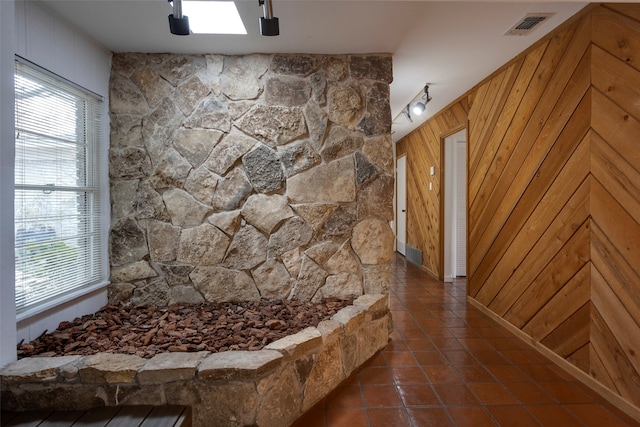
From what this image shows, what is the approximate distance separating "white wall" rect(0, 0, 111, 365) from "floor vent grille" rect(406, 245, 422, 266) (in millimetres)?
4367

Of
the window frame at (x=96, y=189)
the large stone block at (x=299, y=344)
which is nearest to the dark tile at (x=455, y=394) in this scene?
the large stone block at (x=299, y=344)

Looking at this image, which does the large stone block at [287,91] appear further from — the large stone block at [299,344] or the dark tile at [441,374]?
the dark tile at [441,374]

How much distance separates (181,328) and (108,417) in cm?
65

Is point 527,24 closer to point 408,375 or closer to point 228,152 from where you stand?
point 228,152

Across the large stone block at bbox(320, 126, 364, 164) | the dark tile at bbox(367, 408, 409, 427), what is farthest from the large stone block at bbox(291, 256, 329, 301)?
the dark tile at bbox(367, 408, 409, 427)

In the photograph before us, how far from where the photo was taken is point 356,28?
2.18 m

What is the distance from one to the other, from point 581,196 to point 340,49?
1990 mm

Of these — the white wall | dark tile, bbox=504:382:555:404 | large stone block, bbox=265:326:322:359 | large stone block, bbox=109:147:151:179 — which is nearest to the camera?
the white wall

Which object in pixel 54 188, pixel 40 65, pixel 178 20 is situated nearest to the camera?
pixel 178 20

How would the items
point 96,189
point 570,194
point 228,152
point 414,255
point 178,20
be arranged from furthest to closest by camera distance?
1. point 414,255
2. point 228,152
3. point 96,189
4. point 570,194
5. point 178,20

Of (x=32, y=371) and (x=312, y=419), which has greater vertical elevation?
(x=32, y=371)

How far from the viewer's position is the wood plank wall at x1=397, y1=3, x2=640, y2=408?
1777 mm

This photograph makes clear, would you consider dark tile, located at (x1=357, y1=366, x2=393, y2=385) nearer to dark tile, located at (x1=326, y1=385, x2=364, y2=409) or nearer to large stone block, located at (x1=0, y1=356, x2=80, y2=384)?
dark tile, located at (x1=326, y1=385, x2=364, y2=409)

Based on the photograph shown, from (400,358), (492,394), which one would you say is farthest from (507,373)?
(400,358)
